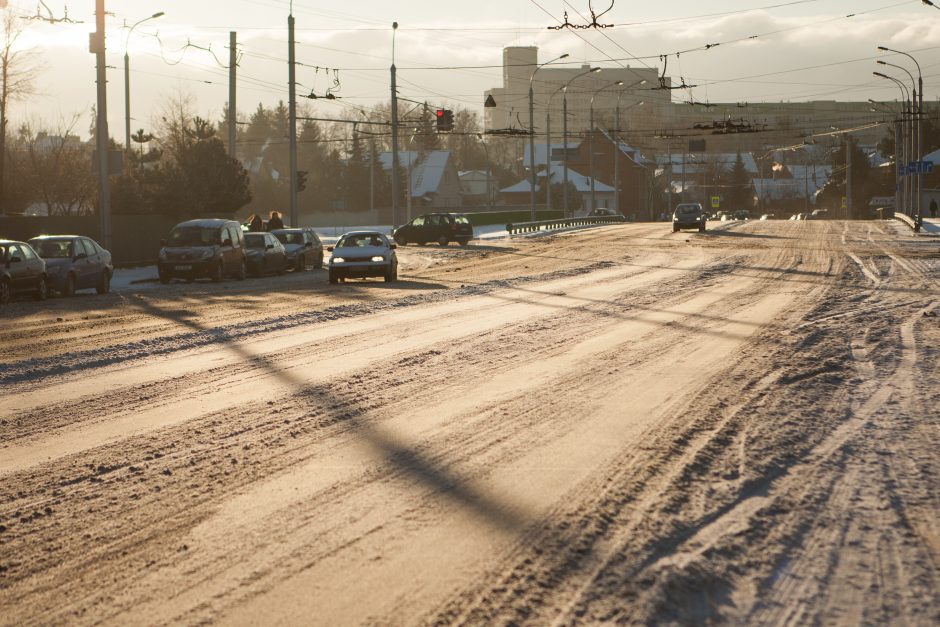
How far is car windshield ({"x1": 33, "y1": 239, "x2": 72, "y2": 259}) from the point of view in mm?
27656

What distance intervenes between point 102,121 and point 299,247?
28.8 feet

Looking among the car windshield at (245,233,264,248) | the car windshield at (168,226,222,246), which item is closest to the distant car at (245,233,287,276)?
the car windshield at (245,233,264,248)

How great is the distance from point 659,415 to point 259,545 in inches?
183

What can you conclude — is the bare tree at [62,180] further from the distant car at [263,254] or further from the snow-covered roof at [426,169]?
the snow-covered roof at [426,169]

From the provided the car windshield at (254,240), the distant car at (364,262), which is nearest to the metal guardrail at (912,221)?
the car windshield at (254,240)

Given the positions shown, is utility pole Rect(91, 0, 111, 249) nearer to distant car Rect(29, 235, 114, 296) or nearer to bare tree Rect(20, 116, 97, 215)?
distant car Rect(29, 235, 114, 296)

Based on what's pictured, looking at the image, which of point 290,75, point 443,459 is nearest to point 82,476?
point 443,459

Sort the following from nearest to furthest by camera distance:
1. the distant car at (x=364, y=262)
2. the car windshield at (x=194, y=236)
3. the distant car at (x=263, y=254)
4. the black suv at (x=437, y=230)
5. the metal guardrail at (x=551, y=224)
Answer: the distant car at (x=364, y=262) < the car windshield at (x=194, y=236) < the distant car at (x=263, y=254) < the black suv at (x=437, y=230) < the metal guardrail at (x=551, y=224)

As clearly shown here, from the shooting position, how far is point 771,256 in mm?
39156

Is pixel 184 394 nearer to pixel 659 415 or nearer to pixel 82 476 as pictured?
pixel 82 476

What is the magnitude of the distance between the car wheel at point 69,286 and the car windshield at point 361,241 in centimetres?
676

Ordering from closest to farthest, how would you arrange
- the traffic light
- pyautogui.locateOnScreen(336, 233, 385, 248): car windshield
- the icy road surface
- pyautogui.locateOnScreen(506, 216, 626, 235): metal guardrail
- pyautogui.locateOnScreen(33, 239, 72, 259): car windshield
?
1. the icy road surface
2. pyautogui.locateOnScreen(33, 239, 72, 259): car windshield
3. pyautogui.locateOnScreen(336, 233, 385, 248): car windshield
4. the traffic light
5. pyautogui.locateOnScreen(506, 216, 626, 235): metal guardrail

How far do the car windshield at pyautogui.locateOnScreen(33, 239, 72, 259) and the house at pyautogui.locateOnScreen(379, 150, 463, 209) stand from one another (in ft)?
314

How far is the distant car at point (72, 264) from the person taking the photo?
1075 inches
